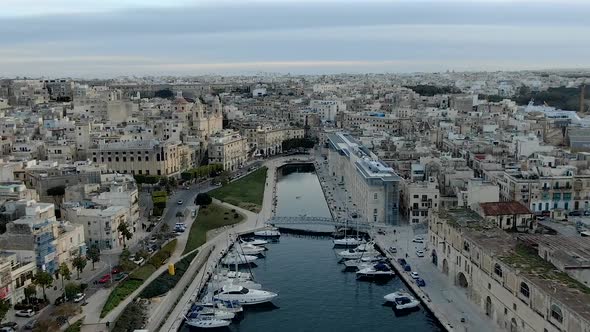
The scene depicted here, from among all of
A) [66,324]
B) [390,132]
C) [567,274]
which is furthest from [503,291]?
[390,132]

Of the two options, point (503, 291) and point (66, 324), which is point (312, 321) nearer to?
point (503, 291)

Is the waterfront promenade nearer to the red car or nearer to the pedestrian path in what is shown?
the red car

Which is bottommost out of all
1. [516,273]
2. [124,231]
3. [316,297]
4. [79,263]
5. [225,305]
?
[316,297]

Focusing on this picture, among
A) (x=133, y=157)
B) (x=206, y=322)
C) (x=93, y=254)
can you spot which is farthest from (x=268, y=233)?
(x=133, y=157)

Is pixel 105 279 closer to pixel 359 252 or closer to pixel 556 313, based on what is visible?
pixel 359 252

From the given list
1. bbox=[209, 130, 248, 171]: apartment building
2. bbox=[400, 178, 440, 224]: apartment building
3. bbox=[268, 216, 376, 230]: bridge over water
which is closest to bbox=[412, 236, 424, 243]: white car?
bbox=[400, 178, 440, 224]: apartment building

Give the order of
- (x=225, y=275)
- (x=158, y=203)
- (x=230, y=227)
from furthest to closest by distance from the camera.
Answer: (x=158, y=203) → (x=230, y=227) → (x=225, y=275)
